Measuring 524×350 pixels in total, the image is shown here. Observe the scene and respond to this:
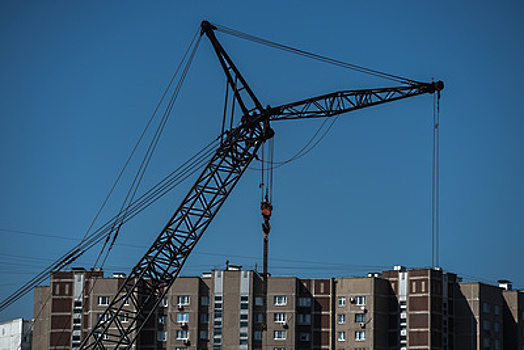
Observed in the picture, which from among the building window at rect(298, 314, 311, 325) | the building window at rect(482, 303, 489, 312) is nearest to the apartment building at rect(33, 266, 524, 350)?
the building window at rect(298, 314, 311, 325)

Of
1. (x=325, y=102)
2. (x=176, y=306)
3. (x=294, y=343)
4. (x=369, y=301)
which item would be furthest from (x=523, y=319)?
(x=325, y=102)

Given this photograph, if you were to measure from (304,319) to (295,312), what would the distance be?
2.04 meters

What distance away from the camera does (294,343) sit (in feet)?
476

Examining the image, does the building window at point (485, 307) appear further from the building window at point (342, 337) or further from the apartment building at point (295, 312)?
the building window at point (342, 337)

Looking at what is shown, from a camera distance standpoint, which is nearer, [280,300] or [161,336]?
[280,300]

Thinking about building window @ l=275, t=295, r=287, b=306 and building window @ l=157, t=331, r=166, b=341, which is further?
building window @ l=157, t=331, r=166, b=341

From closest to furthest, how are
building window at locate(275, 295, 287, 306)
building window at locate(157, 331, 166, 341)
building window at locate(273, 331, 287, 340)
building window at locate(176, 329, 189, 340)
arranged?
building window at locate(273, 331, 287, 340) → building window at locate(275, 295, 287, 306) → building window at locate(176, 329, 189, 340) → building window at locate(157, 331, 166, 341)

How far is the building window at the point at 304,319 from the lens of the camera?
14712cm

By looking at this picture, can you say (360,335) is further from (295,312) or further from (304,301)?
(295,312)

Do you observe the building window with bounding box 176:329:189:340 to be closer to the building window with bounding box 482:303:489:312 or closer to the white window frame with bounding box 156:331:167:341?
the white window frame with bounding box 156:331:167:341

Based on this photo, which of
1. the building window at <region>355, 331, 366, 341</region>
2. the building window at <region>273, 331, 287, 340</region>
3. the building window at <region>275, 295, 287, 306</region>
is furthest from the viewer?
the building window at <region>275, 295, 287, 306</region>

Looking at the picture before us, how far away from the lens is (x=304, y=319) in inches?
5802

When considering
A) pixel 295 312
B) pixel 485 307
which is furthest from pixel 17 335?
pixel 485 307

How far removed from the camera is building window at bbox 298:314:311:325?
147 m
